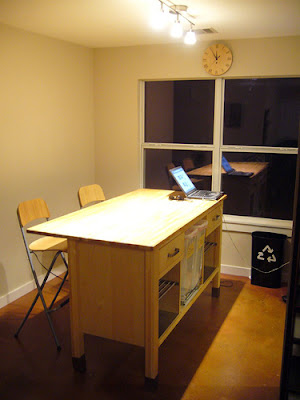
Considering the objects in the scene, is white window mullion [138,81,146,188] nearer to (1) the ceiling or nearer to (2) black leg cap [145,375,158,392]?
(1) the ceiling

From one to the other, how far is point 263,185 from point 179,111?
1.37 m

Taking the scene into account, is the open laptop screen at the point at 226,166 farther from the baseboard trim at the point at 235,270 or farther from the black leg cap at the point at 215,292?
the black leg cap at the point at 215,292

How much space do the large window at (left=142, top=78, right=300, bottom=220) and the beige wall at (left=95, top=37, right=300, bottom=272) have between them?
20 centimetres

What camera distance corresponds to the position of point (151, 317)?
8.10 ft

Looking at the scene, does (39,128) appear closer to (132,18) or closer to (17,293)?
(132,18)

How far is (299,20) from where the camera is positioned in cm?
330

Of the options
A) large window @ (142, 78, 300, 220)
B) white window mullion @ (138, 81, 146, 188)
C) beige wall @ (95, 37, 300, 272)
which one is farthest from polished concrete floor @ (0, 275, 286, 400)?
white window mullion @ (138, 81, 146, 188)

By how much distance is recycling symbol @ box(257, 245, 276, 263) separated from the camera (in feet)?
13.6

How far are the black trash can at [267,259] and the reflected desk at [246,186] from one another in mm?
512

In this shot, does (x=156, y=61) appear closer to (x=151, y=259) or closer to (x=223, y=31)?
(x=223, y=31)

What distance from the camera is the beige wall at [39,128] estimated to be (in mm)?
3652

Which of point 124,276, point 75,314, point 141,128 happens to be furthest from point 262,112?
point 75,314

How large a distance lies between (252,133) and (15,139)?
7.84ft

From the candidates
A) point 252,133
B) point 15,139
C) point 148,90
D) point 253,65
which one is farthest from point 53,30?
point 252,133
